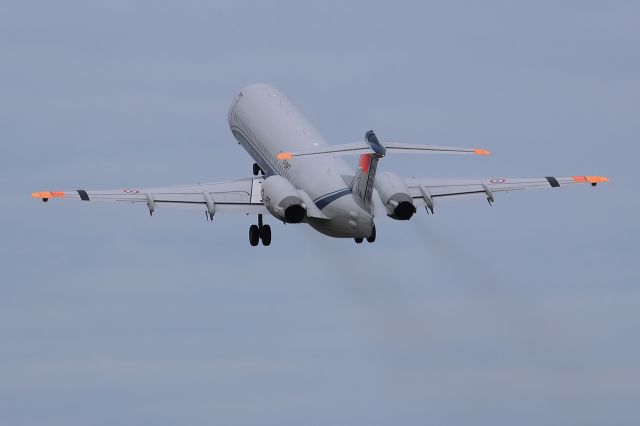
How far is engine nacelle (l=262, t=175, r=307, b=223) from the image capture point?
83.5m

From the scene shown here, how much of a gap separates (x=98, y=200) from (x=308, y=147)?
10464mm

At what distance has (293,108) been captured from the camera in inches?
3875

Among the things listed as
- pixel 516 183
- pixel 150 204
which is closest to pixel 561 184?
Answer: pixel 516 183

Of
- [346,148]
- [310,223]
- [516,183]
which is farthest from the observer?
[516,183]

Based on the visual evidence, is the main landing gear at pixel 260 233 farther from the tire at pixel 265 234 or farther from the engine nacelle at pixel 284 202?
the engine nacelle at pixel 284 202

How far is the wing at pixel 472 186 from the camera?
3492 inches

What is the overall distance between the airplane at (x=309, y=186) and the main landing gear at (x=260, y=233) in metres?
0.05

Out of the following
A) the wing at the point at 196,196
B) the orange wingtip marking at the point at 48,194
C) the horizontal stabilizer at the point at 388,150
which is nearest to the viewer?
the horizontal stabilizer at the point at 388,150

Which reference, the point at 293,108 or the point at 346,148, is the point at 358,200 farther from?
the point at 293,108

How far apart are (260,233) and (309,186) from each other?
6421 millimetres

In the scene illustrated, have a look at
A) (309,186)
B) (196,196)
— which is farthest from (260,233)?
(309,186)

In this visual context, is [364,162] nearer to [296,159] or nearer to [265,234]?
[296,159]

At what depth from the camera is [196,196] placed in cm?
8906

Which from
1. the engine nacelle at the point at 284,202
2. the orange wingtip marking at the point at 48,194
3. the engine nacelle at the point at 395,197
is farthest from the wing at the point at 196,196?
the engine nacelle at the point at 395,197
